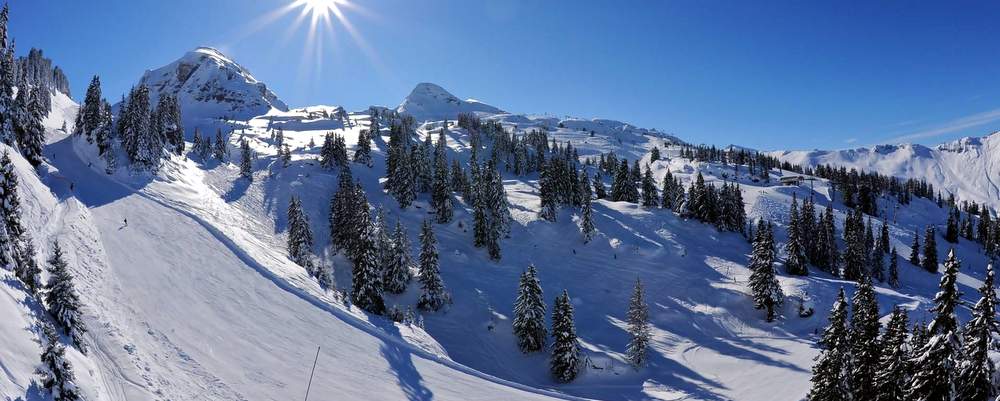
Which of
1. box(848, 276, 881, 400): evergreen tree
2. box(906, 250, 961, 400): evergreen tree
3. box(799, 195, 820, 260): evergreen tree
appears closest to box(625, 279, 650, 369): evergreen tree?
box(848, 276, 881, 400): evergreen tree

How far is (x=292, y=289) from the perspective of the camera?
36562 mm

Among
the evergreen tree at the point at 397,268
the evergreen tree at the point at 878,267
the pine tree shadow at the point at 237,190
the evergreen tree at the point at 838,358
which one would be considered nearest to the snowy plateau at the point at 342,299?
the pine tree shadow at the point at 237,190

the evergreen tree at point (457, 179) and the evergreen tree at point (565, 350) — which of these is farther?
the evergreen tree at point (457, 179)

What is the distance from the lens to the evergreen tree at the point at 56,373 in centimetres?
1501

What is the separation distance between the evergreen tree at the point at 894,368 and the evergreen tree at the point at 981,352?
15.6 ft

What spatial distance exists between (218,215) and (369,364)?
3887 cm

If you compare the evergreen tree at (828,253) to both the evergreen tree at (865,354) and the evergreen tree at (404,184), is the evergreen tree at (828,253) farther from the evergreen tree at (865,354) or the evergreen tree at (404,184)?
the evergreen tree at (404,184)

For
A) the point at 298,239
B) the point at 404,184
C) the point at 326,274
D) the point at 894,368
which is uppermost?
the point at 404,184

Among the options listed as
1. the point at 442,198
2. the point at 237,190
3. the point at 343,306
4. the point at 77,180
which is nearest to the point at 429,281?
the point at 343,306

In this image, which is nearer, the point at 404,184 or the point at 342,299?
the point at 342,299

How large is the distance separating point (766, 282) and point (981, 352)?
49139mm

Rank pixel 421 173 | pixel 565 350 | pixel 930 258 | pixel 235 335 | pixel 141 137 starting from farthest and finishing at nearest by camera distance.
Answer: pixel 930 258, pixel 421 173, pixel 141 137, pixel 565 350, pixel 235 335

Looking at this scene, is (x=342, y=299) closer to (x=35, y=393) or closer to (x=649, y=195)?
(x=35, y=393)

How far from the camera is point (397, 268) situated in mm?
57531
